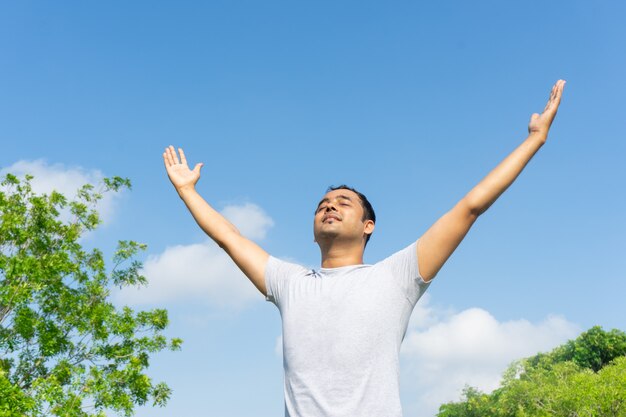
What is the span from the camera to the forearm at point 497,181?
107 inches

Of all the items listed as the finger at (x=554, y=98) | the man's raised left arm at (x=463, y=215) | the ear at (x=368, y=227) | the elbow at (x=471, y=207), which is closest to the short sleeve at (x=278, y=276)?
the ear at (x=368, y=227)

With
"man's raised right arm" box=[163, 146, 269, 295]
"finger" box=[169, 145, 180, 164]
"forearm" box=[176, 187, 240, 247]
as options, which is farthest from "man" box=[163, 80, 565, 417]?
"finger" box=[169, 145, 180, 164]

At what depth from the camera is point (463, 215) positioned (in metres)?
2.72

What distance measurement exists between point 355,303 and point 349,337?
6.3 inches

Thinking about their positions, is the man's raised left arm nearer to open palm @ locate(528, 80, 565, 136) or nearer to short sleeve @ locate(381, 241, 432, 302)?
short sleeve @ locate(381, 241, 432, 302)

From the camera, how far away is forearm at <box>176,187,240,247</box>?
3.47 metres

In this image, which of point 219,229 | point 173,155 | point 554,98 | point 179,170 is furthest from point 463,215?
point 173,155

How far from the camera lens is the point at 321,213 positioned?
10.7ft

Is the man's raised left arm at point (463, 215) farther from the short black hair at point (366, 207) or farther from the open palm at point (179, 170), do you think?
the open palm at point (179, 170)

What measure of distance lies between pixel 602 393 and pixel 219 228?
30.5m

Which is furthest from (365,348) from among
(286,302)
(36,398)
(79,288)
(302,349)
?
(79,288)

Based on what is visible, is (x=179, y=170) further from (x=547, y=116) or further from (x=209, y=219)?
(x=547, y=116)

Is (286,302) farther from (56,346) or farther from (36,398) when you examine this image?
(56,346)

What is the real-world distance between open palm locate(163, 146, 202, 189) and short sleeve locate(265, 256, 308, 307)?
91 cm
